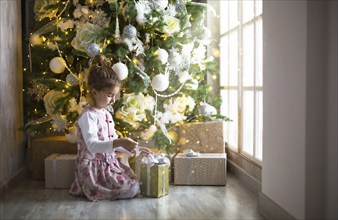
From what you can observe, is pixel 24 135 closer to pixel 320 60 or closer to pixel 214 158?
pixel 214 158

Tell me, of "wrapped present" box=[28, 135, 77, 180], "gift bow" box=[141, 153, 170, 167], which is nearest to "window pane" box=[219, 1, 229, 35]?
"gift bow" box=[141, 153, 170, 167]

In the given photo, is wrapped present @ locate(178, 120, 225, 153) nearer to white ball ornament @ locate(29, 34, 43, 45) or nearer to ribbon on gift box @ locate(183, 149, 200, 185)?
ribbon on gift box @ locate(183, 149, 200, 185)

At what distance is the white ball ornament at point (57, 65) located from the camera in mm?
4055

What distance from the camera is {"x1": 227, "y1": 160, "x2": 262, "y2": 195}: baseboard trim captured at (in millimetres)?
3629

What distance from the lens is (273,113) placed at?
286 cm

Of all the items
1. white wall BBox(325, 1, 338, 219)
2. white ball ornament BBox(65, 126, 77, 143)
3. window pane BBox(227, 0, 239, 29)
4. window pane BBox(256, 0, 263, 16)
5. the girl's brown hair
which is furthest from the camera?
window pane BBox(227, 0, 239, 29)

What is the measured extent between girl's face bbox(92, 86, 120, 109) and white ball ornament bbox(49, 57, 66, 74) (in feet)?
1.95

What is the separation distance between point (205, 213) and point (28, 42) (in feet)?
7.30

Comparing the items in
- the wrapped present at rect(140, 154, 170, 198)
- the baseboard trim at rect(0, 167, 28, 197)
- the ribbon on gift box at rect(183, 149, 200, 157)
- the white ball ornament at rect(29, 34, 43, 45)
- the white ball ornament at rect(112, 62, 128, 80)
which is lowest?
the baseboard trim at rect(0, 167, 28, 197)

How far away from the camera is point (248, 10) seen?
13.1 feet

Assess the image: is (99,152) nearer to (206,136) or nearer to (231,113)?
(206,136)

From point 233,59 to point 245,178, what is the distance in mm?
1140

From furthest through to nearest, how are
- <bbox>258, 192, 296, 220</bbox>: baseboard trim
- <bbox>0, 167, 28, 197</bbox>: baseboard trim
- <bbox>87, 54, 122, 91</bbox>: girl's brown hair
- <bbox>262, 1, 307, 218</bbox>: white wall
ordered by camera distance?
<bbox>0, 167, 28, 197</bbox>: baseboard trim
<bbox>87, 54, 122, 91</bbox>: girl's brown hair
<bbox>258, 192, 296, 220</bbox>: baseboard trim
<bbox>262, 1, 307, 218</bbox>: white wall

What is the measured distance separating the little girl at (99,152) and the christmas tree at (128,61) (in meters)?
0.25
